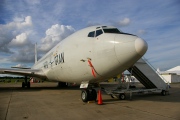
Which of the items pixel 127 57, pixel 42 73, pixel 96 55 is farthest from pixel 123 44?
pixel 42 73

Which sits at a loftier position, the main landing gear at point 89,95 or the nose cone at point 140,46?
the nose cone at point 140,46

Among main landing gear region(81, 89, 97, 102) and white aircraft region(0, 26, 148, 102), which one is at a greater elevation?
white aircraft region(0, 26, 148, 102)

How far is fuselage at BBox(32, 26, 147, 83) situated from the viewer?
7.25 metres

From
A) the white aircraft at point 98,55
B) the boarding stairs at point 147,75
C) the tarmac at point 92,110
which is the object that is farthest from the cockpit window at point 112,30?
the boarding stairs at point 147,75

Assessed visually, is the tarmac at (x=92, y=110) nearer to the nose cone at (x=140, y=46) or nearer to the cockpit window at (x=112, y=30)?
the nose cone at (x=140, y=46)

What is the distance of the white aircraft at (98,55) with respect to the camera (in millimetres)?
7273

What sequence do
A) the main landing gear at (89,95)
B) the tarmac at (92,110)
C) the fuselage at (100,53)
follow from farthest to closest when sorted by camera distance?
the main landing gear at (89,95) → the fuselage at (100,53) → the tarmac at (92,110)

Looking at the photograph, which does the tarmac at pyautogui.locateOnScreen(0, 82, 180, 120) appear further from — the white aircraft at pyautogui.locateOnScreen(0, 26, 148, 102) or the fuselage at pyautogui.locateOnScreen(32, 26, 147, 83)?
the fuselage at pyautogui.locateOnScreen(32, 26, 147, 83)

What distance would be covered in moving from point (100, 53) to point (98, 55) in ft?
0.50

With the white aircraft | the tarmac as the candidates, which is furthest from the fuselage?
the tarmac

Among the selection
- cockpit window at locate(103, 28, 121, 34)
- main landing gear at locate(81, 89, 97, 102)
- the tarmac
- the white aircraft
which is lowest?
the tarmac

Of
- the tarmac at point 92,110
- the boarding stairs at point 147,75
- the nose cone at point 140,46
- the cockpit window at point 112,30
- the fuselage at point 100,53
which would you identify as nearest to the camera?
the tarmac at point 92,110

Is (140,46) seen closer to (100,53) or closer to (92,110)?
(100,53)

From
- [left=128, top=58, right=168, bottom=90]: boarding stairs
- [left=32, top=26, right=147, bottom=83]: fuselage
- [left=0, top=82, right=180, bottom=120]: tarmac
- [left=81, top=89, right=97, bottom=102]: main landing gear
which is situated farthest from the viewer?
[left=128, top=58, right=168, bottom=90]: boarding stairs
